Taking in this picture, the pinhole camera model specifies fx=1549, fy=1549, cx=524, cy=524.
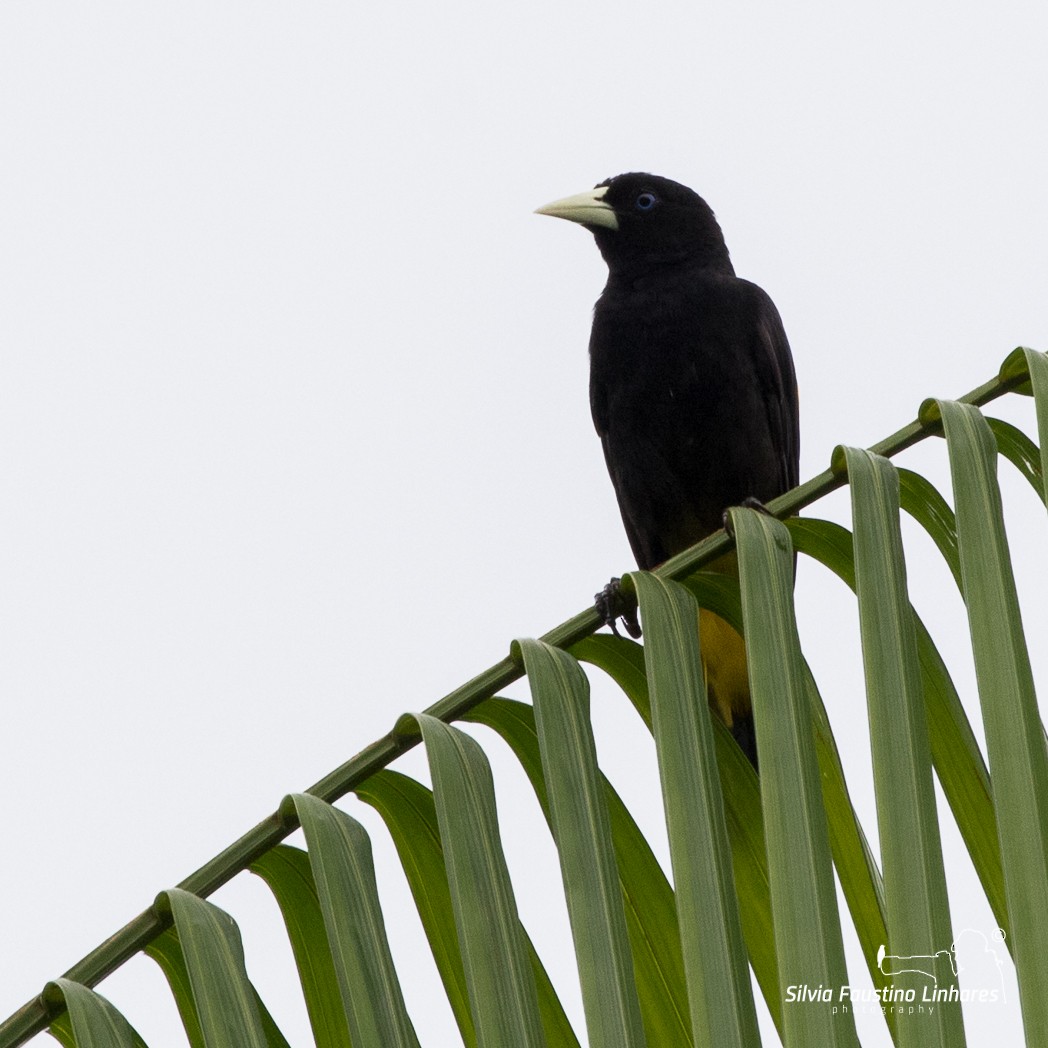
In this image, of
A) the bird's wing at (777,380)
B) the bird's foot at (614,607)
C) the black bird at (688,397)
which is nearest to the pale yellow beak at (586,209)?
the black bird at (688,397)

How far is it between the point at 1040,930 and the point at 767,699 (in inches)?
12.0

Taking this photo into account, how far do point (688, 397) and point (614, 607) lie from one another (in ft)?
6.21

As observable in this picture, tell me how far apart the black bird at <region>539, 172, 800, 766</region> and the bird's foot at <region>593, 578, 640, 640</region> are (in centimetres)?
81

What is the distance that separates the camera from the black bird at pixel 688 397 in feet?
13.0

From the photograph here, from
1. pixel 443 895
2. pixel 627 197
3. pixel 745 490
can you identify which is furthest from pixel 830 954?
pixel 627 197

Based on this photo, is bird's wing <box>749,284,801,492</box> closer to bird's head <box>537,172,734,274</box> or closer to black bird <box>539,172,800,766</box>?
black bird <box>539,172,800,766</box>

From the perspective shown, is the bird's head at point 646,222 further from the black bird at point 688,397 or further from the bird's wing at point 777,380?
the bird's wing at point 777,380

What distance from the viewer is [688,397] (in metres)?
3.96

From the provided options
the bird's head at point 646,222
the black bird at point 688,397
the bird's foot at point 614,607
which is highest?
the bird's head at point 646,222

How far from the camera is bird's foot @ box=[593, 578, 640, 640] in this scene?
5.95ft

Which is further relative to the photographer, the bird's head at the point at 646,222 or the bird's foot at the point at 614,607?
the bird's head at the point at 646,222

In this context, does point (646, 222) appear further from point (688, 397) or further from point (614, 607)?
point (614, 607)

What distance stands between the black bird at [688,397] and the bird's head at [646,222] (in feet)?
0.16

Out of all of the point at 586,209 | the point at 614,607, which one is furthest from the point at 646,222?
the point at 614,607
